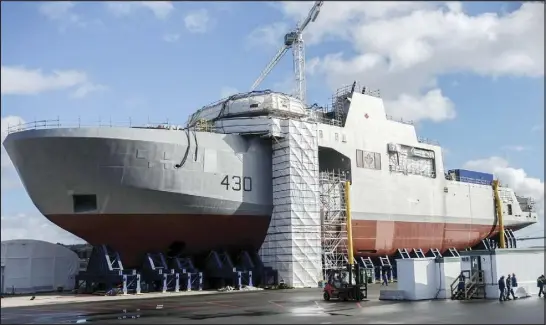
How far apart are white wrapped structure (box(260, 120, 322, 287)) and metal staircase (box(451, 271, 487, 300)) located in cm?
1512

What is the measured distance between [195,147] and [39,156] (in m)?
9.86

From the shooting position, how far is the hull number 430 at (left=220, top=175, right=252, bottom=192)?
4003cm

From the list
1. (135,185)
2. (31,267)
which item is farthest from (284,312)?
(31,267)

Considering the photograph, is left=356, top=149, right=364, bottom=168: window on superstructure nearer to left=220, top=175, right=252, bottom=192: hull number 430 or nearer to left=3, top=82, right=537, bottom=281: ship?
left=3, top=82, right=537, bottom=281: ship

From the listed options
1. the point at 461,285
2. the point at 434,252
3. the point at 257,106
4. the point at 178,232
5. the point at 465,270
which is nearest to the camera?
the point at 461,285

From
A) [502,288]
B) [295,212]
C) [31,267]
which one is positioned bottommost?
[502,288]

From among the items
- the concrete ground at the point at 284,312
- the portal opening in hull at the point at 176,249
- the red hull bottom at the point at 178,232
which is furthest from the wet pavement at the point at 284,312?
the portal opening in hull at the point at 176,249

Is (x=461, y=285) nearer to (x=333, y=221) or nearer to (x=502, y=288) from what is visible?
(x=502, y=288)

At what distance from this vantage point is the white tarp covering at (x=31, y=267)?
139 ft

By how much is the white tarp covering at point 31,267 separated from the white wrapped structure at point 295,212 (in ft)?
51.7

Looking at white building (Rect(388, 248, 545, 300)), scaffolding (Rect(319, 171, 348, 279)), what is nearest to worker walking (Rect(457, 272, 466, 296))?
white building (Rect(388, 248, 545, 300))

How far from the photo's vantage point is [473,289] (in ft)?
92.2

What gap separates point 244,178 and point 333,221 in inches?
344

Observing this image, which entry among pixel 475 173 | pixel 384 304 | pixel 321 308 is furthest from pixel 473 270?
pixel 475 173
